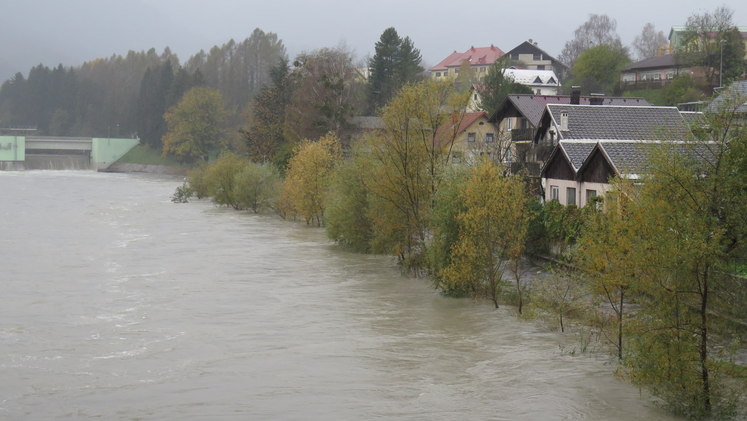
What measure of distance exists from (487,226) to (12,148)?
128 meters

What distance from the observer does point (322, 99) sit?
62062 millimetres

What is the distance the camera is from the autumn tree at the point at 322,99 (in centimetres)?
6069

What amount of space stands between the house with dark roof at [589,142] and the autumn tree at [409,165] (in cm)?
550

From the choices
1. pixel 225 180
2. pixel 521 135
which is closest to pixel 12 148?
pixel 225 180

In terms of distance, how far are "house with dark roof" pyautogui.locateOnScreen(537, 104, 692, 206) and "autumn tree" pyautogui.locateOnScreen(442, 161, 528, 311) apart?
672 cm

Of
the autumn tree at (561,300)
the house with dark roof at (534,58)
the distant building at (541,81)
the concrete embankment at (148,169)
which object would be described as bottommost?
the autumn tree at (561,300)

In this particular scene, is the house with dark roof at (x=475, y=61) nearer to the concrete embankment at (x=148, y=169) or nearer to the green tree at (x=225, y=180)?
the concrete embankment at (x=148, y=169)

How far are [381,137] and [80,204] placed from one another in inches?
1506

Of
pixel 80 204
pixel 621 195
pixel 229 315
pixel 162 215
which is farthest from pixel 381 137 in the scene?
pixel 80 204

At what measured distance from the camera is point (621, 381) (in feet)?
50.1

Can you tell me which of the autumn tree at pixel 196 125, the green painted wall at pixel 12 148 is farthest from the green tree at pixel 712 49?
the green painted wall at pixel 12 148

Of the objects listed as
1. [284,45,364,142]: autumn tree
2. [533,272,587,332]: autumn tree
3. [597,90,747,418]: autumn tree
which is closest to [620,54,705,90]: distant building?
[284,45,364,142]: autumn tree

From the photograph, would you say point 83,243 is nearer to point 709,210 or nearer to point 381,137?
point 381,137

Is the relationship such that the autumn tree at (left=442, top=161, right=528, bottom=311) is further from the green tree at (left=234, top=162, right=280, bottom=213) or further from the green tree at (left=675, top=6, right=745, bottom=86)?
the green tree at (left=675, top=6, right=745, bottom=86)
